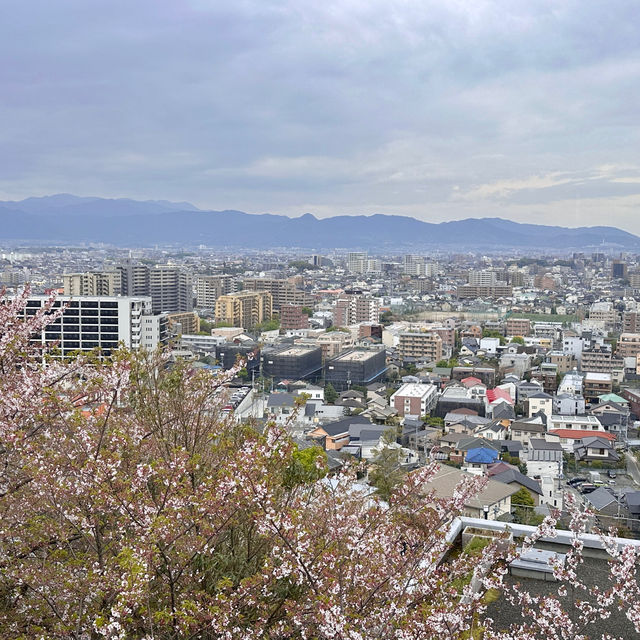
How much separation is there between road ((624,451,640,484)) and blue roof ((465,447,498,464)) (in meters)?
2.55

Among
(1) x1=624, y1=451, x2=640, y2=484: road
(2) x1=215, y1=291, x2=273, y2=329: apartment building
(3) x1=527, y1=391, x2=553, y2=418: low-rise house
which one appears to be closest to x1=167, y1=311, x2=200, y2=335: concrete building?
(2) x1=215, y1=291, x2=273, y2=329: apartment building

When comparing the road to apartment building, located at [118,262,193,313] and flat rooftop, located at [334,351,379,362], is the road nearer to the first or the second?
flat rooftop, located at [334,351,379,362]

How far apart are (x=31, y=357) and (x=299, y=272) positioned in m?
65.9

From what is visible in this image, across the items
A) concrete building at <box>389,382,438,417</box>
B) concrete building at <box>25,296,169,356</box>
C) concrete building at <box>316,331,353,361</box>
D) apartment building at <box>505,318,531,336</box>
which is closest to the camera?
concrete building at <box>389,382,438,417</box>

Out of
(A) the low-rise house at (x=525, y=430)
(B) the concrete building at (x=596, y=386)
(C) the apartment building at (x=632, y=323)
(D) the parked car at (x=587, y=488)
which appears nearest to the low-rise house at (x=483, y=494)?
(D) the parked car at (x=587, y=488)

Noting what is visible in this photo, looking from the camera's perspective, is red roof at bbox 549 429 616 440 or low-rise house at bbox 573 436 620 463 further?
red roof at bbox 549 429 616 440

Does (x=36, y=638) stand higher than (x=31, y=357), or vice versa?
(x=31, y=357)

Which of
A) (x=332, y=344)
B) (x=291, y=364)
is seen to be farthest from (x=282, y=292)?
(x=291, y=364)

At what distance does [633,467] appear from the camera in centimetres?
1284

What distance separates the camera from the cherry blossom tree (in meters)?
1.97

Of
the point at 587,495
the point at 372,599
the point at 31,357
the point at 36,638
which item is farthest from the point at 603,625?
the point at 587,495

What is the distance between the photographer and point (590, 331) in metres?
28.7

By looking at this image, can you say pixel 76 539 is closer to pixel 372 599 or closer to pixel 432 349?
pixel 372 599

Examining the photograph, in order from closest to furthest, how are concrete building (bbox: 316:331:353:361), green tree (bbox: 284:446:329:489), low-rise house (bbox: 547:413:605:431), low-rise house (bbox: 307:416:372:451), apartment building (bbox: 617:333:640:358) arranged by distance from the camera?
green tree (bbox: 284:446:329:489), low-rise house (bbox: 307:416:372:451), low-rise house (bbox: 547:413:605:431), apartment building (bbox: 617:333:640:358), concrete building (bbox: 316:331:353:361)
